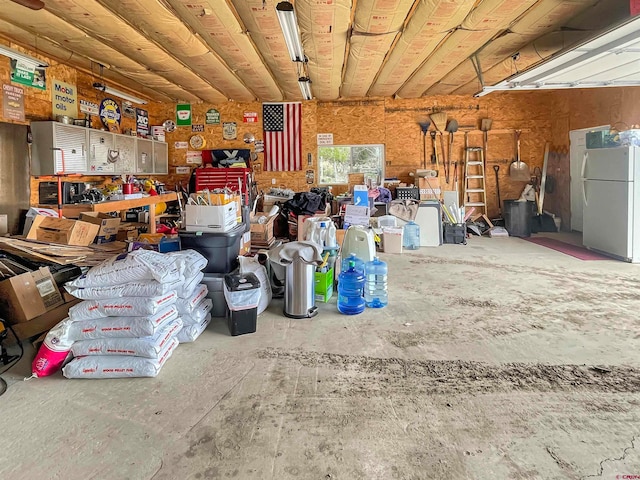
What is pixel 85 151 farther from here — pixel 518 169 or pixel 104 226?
pixel 518 169

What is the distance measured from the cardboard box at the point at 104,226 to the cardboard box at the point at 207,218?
1.94 metres

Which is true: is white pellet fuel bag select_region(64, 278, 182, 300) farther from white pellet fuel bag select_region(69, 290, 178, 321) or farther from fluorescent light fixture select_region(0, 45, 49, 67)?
fluorescent light fixture select_region(0, 45, 49, 67)

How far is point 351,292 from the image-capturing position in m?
4.05

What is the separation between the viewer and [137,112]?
28.9 ft

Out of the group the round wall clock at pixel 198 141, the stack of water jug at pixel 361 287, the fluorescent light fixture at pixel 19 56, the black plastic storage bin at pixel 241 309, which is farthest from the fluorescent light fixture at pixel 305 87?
the black plastic storage bin at pixel 241 309

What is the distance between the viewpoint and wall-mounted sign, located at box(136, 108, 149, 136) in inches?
348

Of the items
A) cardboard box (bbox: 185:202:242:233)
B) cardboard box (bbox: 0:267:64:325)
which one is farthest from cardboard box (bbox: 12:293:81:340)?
cardboard box (bbox: 185:202:242:233)

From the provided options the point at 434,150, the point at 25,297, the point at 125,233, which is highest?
the point at 434,150

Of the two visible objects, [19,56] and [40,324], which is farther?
[19,56]

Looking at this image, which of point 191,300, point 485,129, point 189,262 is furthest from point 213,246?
point 485,129

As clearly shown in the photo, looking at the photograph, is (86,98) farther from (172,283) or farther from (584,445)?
(584,445)

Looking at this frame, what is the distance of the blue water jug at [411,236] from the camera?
752cm

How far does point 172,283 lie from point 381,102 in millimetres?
7654

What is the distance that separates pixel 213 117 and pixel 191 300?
7094mm
